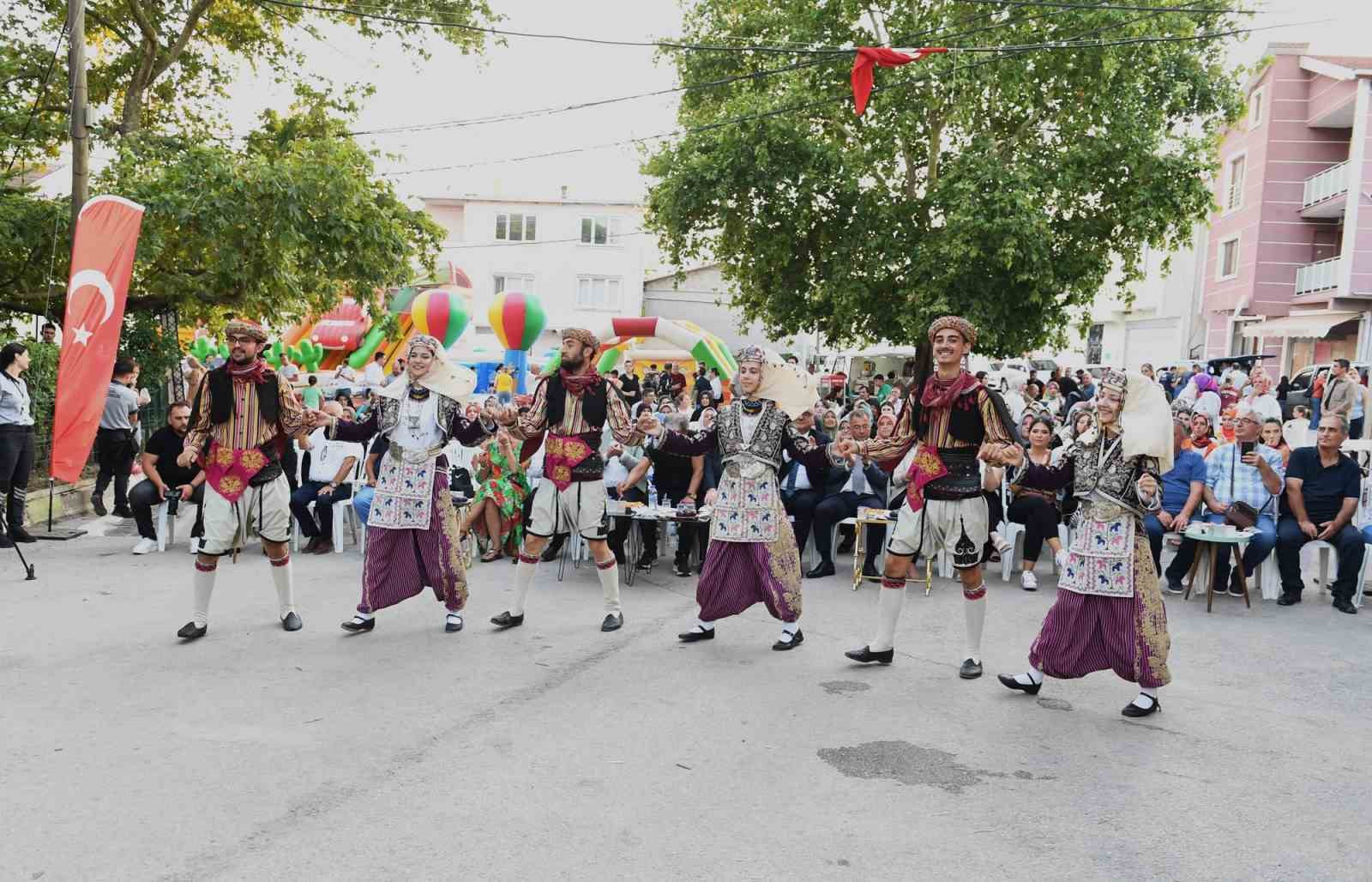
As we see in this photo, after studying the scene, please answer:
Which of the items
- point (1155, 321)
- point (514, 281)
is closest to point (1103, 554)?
point (1155, 321)

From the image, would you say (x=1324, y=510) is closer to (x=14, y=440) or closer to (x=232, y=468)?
(x=232, y=468)

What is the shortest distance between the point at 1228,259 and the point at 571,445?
3112cm

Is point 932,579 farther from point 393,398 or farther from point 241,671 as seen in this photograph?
point 241,671

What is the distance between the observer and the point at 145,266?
48.3 ft

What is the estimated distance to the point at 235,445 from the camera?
22.5 ft

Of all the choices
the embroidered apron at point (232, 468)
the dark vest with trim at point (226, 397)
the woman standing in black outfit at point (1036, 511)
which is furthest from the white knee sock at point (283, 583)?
the woman standing in black outfit at point (1036, 511)

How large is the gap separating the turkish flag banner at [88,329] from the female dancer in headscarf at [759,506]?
5232 mm

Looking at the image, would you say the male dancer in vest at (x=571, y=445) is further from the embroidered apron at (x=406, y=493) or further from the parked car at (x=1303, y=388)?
the parked car at (x=1303, y=388)

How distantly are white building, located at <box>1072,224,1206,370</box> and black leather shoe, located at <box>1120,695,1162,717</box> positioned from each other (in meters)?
30.4

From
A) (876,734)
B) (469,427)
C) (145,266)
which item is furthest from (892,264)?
(876,734)

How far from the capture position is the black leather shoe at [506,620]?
7332 millimetres

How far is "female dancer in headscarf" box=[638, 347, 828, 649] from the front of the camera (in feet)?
23.0

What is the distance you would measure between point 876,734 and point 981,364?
40.5 m

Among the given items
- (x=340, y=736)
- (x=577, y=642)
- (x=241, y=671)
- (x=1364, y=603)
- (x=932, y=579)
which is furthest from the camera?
(x=932, y=579)
